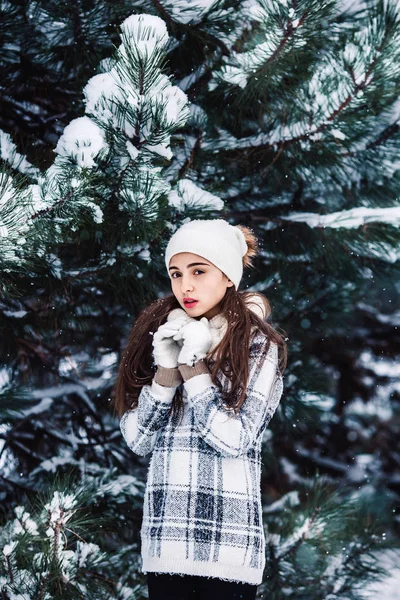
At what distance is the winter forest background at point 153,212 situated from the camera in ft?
6.50

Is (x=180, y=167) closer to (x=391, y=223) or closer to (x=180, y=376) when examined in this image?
(x=391, y=223)

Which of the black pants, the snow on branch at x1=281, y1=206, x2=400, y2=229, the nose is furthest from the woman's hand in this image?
the snow on branch at x1=281, y1=206, x2=400, y2=229

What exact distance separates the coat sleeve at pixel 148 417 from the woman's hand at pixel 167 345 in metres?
0.07

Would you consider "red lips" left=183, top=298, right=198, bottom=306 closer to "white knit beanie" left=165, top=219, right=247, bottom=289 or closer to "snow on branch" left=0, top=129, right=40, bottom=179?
"white knit beanie" left=165, top=219, right=247, bottom=289

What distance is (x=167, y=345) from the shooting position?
173 cm

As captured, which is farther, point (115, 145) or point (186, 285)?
point (115, 145)

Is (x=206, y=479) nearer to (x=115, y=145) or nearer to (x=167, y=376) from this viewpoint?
(x=167, y=376)

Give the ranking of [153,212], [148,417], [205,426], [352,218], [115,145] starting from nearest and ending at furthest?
[205,426]
[148,417]
[115,145]
[153,212]
[352,218]

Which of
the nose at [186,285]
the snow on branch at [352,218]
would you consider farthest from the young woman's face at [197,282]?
the snow on branch at [352,218]

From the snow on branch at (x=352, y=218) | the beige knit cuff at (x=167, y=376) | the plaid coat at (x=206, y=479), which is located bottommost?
the plaid coat at (x=206, y=479)

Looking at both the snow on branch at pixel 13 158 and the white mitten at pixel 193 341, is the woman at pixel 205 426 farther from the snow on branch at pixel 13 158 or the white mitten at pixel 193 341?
the snow on branch at pixel 13 158

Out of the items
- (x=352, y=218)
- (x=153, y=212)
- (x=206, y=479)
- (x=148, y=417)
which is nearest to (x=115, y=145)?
(x=153, y=212)

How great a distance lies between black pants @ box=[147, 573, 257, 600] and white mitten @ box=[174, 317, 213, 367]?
1.79ft

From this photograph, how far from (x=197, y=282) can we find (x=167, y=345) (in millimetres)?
209
